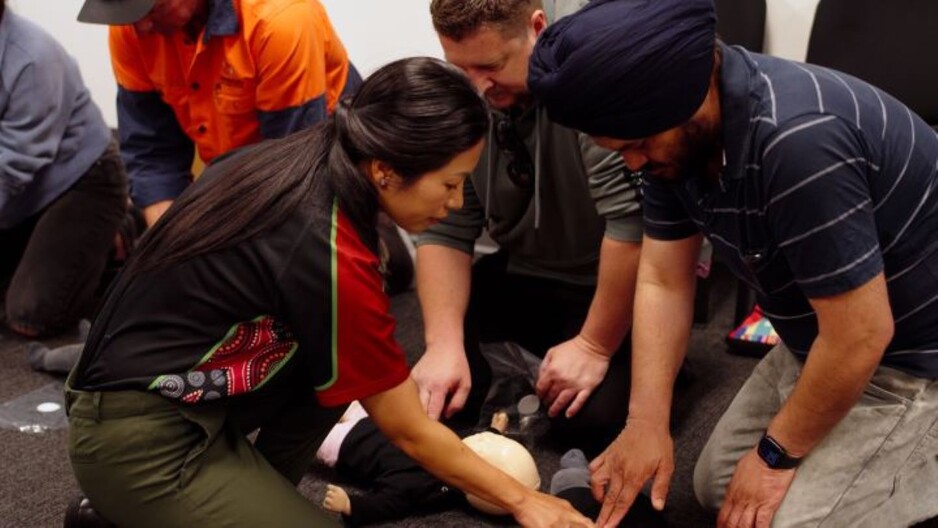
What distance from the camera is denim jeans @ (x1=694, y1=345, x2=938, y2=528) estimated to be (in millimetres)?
1308

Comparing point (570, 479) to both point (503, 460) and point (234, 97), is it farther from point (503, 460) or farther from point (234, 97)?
point (234, 97)

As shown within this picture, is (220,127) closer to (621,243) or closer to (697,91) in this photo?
(621,243)

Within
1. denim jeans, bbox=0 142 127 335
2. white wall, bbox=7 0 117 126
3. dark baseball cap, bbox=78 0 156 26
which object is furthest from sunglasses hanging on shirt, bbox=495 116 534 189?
white wall, bbox=7 0 117 126

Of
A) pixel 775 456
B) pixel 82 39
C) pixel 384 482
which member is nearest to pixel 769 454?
pixel 775 456

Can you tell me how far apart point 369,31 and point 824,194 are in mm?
1930

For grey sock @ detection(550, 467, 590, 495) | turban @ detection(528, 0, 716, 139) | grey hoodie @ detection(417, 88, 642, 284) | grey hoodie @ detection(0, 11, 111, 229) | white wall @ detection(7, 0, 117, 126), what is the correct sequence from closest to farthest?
turban @ detection(528, 0, 716, 139) → grey sock @ detection(550, 467, 590, 495) → grey hoodie @ detection(417, 88, 642, 284) → grey hoodie @ detection(0, 11, 111, 229) → white wall @ detection(7, 0, 117, 126)

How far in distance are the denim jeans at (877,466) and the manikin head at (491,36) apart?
725 millimetres

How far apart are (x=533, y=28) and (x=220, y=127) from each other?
86 cm

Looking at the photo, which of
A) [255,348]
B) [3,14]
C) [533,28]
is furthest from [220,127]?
[255,348]

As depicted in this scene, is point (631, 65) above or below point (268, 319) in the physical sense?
above

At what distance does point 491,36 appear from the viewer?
58.3 inches

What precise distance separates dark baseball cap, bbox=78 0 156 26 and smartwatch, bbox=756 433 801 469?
1.35 metres

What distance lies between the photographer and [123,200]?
2576mm

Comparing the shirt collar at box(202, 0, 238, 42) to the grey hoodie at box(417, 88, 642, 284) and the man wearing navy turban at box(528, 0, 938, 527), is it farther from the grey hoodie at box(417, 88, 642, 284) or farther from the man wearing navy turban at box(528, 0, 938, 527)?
the man wearing navy turban at box(528, 0, 938, 527)
